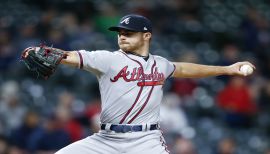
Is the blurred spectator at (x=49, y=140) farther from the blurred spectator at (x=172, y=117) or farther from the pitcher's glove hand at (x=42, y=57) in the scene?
the pitcher's glove hand at (x=42, y=57)

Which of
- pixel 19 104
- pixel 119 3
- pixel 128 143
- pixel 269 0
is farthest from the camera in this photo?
pixel 269 0

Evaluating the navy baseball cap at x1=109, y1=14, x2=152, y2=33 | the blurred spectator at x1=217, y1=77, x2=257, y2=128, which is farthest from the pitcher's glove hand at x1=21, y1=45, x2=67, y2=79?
the blurred spectator at x1=217, y1=77, x2=257, y2=128

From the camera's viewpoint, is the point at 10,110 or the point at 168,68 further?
the point at 10,110

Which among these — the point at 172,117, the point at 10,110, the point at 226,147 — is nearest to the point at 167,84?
the point at 172,117

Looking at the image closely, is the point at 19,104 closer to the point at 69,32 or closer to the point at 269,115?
the point at 69,32

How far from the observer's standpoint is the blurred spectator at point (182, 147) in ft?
35.1

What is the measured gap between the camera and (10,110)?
1145cm

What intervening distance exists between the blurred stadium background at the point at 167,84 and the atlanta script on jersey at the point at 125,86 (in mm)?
3892

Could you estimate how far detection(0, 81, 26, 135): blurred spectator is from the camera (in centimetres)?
1133

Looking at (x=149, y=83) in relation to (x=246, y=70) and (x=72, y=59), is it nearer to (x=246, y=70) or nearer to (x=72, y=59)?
(x=72, y=59)

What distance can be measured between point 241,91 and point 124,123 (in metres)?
5.75

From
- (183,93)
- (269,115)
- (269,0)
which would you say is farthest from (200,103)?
(269,0)

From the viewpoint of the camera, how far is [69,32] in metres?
13.1

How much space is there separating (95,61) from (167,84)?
20.0 ft
